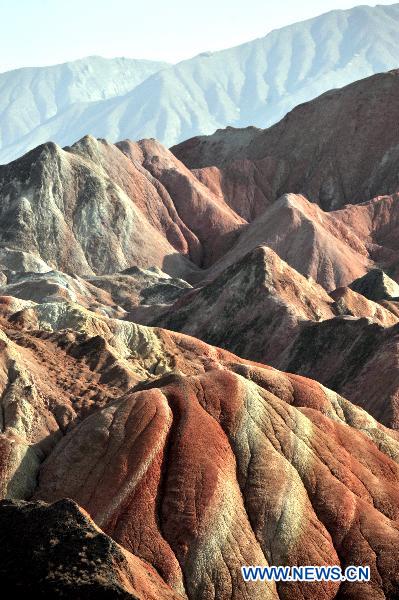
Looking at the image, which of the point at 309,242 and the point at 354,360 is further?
the point at 309,242

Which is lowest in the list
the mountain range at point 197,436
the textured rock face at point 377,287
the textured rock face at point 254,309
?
the textured rock face at point 377,287

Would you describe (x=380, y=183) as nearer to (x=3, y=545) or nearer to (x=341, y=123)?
(x=341, y=123)

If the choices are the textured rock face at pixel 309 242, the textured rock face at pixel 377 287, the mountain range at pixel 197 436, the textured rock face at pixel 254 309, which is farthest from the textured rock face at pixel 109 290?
the textured rock face at pixel 377 287

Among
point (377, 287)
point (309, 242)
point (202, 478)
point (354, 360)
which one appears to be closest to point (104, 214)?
point (309, 242)

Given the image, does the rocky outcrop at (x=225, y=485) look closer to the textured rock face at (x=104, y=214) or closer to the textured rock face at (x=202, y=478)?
the textured rock face at (x=202, y=478)

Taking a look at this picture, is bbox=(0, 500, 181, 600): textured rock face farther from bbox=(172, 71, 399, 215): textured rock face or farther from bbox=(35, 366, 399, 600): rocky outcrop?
bbox=(172, 71, 399, 215): textured rock face

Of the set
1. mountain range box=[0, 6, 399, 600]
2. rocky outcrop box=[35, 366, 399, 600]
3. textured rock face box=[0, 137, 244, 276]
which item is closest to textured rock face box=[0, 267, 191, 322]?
mountain range box=[0, 6, 399, 600]

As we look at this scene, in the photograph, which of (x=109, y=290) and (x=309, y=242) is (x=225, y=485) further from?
(x=309, y=242)
